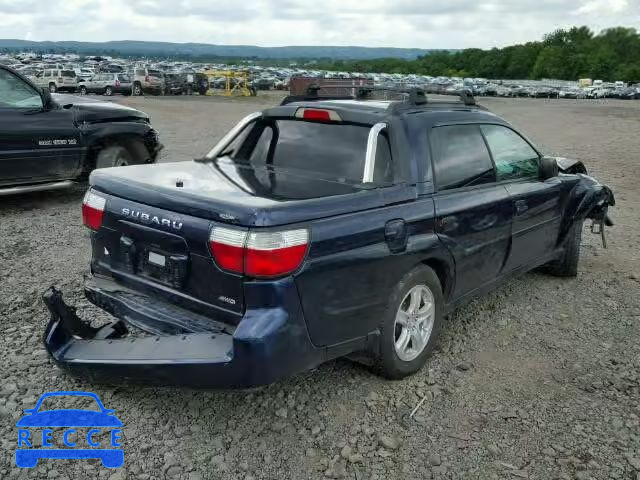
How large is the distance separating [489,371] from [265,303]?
1.80m

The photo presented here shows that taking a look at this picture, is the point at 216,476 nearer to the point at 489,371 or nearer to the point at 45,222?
the point at 489,371

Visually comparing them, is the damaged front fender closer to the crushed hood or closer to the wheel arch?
the wheel arch

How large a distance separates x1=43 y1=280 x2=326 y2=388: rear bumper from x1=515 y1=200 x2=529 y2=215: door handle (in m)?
2.17

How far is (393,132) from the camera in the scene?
377cm

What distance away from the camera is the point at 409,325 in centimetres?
376

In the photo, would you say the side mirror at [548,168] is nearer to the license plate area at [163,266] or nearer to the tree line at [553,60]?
the license plate area at [163,266]

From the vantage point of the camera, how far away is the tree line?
118438 millimetres

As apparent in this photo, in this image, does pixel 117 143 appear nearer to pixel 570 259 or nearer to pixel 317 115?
pixel 317 115

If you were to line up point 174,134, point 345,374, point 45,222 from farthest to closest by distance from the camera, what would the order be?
point 174,134, point 45,222, point 345,374

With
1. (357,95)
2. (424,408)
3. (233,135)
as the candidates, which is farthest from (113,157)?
(424,408)

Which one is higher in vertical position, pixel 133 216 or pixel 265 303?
pixel 133 216

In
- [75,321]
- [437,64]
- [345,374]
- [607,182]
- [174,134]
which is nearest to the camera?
[75,321]

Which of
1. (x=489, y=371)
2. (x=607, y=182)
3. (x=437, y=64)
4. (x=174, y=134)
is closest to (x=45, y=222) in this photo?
(x=489, y=371)

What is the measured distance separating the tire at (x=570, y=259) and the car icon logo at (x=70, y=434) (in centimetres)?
405
